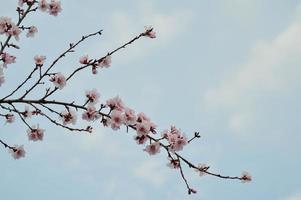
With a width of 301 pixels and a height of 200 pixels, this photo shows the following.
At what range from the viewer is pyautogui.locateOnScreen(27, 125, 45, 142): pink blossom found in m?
8.05

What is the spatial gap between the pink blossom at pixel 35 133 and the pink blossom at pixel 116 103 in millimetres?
1665

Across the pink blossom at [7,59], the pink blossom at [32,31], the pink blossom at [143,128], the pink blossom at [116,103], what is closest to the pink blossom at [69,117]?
the pink blossom at [116,103]

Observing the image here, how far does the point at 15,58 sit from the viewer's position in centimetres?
863

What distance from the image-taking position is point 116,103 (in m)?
6.97

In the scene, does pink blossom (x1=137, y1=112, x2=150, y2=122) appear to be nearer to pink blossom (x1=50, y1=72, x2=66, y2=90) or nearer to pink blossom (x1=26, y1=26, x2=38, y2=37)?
pink blossom (x1=50, y1=72, x2=66, y2=90)

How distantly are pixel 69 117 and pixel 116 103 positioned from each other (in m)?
0.98

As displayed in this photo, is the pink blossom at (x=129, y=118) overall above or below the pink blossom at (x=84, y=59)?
below

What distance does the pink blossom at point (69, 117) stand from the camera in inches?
297

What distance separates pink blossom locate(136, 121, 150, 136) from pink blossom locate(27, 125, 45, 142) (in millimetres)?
2081

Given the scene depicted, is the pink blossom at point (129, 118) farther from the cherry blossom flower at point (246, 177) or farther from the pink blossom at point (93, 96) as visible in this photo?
the cherry blossom flower at point (246, 177)

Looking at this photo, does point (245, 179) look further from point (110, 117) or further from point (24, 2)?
point (24, 2)

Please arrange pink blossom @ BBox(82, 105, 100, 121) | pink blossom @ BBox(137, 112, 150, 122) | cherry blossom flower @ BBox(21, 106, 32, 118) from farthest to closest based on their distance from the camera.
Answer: cherry blossom flower @ BBox(21, 106, 32, 118), pink blossom @ BBox(82, 105, 100, 121), pink blossom @ BBox(137, 112, 150, 122)

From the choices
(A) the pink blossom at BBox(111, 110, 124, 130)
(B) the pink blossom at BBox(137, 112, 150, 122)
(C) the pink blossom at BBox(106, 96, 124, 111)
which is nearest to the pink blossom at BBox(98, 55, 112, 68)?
(C) the pink blossom at BBox(106, 96, 124, 111)

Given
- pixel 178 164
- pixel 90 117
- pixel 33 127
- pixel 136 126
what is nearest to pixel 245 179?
pixel 178 164
